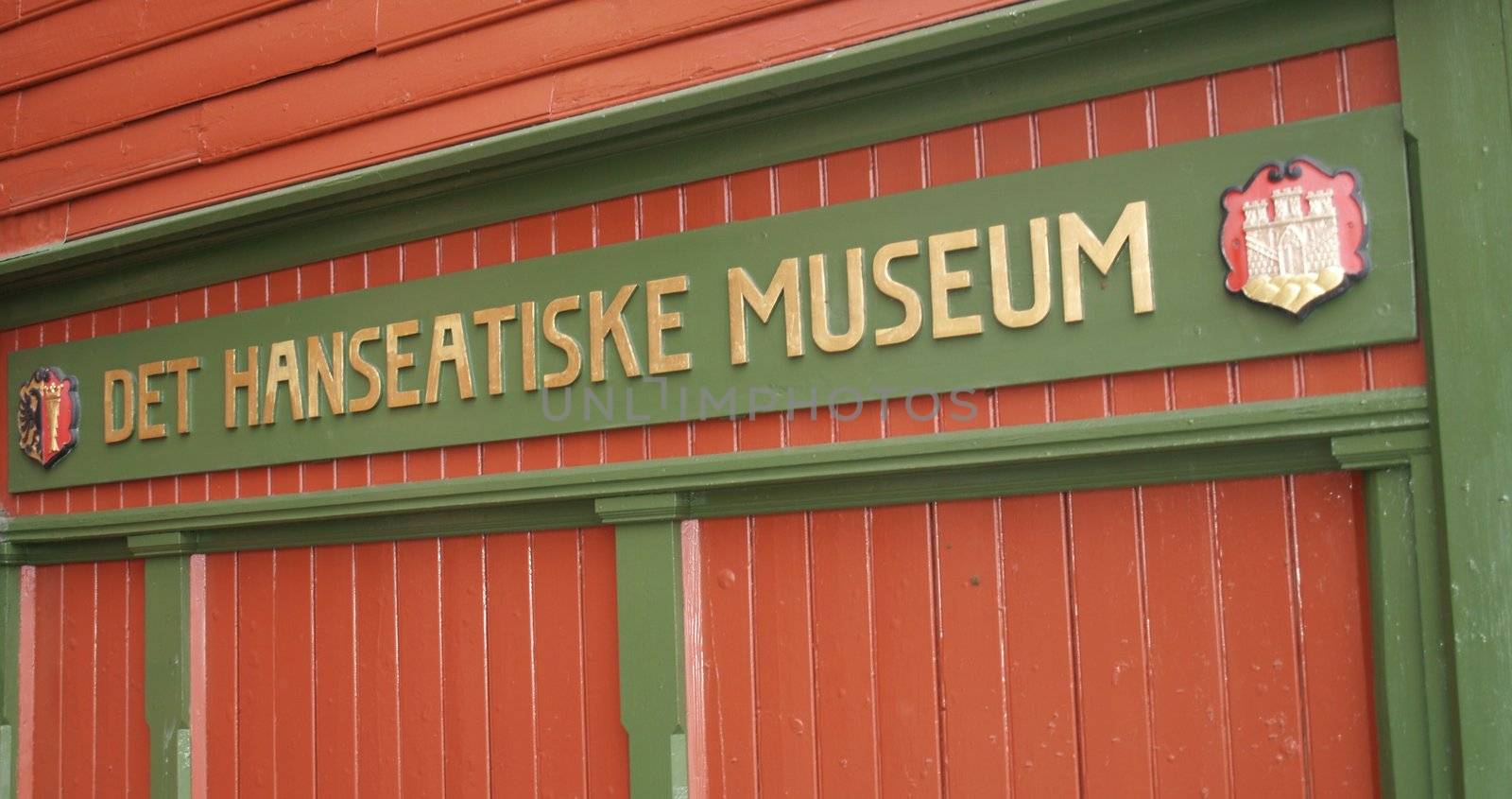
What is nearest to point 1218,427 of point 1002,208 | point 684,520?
point 1002,208

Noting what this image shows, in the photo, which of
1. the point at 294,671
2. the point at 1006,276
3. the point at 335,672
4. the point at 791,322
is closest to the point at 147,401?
the point at 294,671

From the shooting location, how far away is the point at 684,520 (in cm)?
321

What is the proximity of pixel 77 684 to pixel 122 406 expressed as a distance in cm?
97

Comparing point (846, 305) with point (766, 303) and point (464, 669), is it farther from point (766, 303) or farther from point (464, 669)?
point (464, 669)

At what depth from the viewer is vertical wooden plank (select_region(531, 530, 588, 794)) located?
331 centimetres

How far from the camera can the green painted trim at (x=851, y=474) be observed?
2.50 m

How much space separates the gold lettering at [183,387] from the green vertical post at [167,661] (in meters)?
0.35

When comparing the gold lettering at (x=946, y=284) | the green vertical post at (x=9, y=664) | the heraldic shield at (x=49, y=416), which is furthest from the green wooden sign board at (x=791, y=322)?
the green vertical post at (x=9, y=664)

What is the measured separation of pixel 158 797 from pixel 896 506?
2.66 meters

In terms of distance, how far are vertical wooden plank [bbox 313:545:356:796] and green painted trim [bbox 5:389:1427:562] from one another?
0.11 metres

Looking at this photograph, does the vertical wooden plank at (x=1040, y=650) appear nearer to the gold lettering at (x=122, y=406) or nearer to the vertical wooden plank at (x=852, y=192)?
the vertical wooden plank at (x=852, y=192)

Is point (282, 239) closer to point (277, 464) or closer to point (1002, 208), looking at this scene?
point (277, 464)

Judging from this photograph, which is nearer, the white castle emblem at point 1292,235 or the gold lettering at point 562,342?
the white castle emblem at point 1292,235

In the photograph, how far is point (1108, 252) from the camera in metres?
2.67
